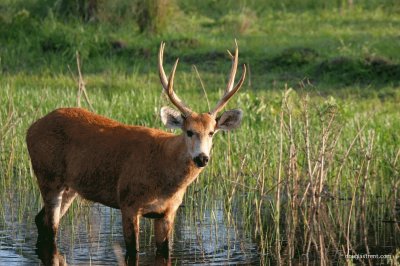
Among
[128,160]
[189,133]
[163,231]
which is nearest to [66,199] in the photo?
[128,160]

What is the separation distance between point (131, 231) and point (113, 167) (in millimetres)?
589

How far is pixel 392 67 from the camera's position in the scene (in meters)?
16.8

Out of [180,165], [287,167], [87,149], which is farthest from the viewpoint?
[87,149]

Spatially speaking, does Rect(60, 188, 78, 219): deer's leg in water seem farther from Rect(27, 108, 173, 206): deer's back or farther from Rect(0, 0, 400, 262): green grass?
Rect(0, 0, 400, 262): green grass

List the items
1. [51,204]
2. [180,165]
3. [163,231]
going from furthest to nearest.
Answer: [51,204], [163,231], [180,165]

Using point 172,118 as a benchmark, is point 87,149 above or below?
below

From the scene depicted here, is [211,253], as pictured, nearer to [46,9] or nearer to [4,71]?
[4,71]

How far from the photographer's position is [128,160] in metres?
9.27

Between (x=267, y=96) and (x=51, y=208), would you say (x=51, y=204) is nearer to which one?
(x=51, y=208)

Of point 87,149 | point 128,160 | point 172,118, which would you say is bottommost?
point 128,160

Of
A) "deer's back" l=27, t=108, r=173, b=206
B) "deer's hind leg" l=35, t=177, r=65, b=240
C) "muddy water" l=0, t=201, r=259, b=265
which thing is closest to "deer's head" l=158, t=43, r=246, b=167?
"deer's back" l=27, t=108, r=173, b=206

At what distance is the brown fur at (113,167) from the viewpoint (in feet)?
29.6

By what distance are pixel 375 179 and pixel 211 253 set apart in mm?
2596

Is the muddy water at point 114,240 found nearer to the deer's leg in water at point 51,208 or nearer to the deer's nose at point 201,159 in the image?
the deer's leg in water at point 51,208
